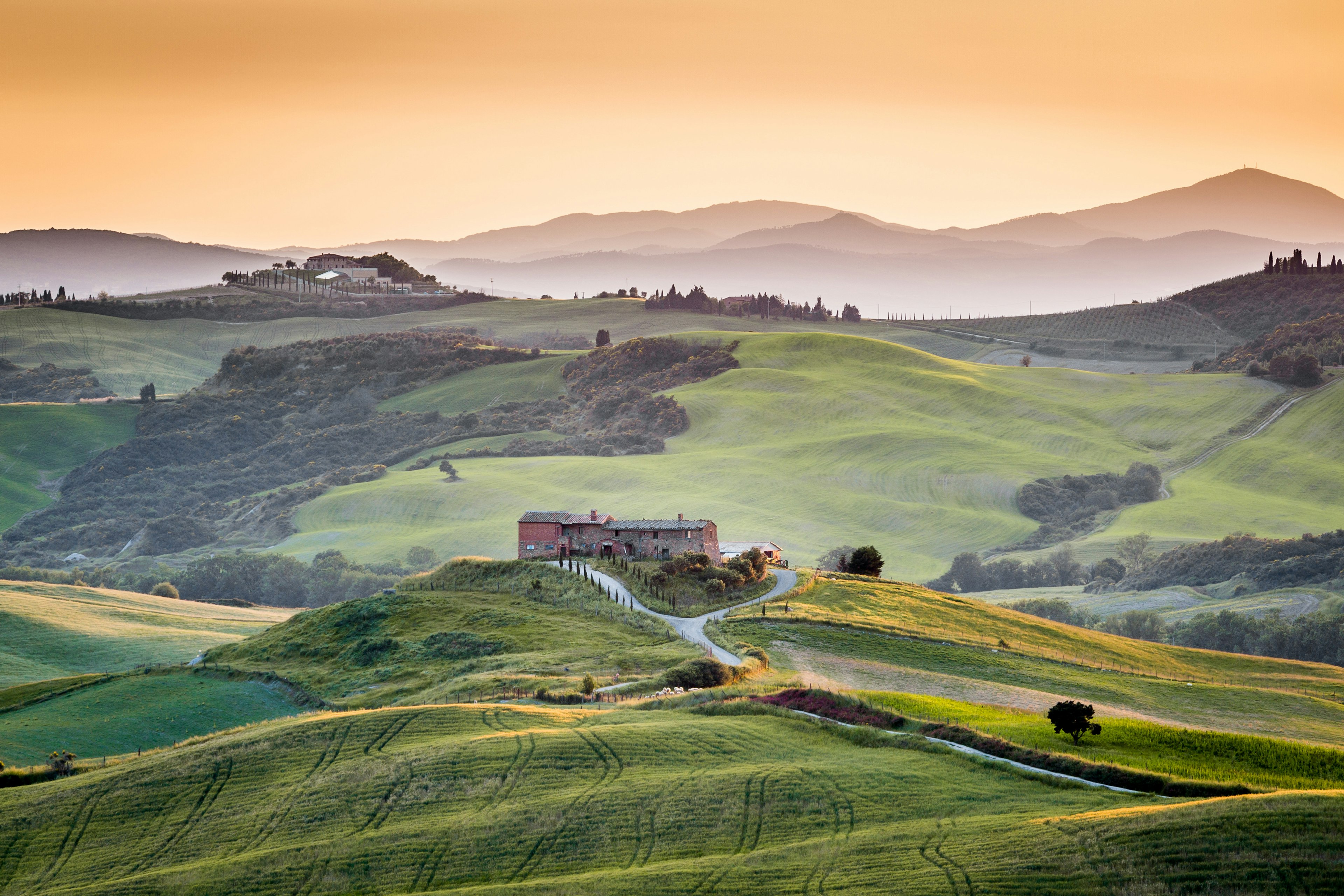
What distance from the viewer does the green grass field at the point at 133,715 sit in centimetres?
5284

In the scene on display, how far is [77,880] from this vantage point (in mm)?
32812

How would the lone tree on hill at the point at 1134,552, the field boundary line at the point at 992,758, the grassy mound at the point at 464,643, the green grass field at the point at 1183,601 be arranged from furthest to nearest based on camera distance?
1. the lone tree on hill at the point at 1134,552
2. the green grass field at the point at 1183,601
3. the grassy mound at the point at 464,643
4. the field boundary line at the point at 992,758

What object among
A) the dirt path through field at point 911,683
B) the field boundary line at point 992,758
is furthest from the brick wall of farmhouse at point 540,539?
the field boundary line at point 992,758

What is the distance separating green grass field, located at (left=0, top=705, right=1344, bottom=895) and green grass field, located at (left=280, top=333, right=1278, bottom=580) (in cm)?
9028

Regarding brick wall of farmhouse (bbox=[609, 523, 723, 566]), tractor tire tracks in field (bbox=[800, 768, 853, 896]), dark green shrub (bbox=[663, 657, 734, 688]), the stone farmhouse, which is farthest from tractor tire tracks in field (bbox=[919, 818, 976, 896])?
the stone farmhouse

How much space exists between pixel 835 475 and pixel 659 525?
84.7 m

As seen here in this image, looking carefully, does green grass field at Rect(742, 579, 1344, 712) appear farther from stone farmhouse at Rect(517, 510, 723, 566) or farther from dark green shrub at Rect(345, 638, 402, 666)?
dark green shrub at Rect(345, 638, 402, 666)

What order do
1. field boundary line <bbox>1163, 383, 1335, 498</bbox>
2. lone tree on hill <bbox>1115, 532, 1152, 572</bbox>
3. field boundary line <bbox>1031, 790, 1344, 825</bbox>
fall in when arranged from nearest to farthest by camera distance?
1. field boundary line <bbox>1031, 790, 1344, 825</bbox>
2. lone tree on hill <bbox>1115, 532, 1152, 572</bbox>
3. field boundary line <bbox>1163, 383, 1335, 498</bbox>

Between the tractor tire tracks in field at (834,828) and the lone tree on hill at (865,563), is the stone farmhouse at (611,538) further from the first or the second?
the tractor tire tracks in field at (834,828)

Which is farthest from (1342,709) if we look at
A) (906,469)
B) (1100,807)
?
(906,469)

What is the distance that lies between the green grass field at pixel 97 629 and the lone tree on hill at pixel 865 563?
45.3m

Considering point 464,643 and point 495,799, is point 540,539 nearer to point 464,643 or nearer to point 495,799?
point 464,643

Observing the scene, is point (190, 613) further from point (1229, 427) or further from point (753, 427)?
point (1229, 427)

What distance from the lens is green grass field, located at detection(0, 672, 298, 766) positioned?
173ft
